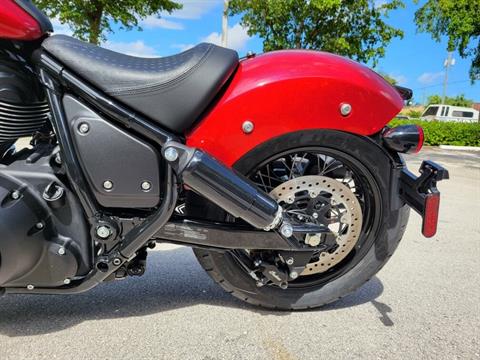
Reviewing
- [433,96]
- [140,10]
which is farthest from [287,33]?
[433,96]

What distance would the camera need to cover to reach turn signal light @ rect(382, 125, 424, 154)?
1825mm

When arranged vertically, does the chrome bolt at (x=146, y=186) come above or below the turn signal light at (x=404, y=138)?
below

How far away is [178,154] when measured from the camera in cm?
158

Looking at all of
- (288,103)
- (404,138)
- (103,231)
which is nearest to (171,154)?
(103,231)

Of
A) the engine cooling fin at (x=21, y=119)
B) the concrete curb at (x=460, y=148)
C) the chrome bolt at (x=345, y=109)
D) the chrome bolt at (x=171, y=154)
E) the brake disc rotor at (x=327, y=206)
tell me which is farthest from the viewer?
the concrete curb at (x=460, y=148)

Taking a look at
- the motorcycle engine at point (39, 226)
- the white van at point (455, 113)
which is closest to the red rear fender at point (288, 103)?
the motorcycle engine at point (39, 226)

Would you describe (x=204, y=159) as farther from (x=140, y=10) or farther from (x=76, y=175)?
(x=140, y=10)

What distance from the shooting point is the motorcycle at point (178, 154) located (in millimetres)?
1633

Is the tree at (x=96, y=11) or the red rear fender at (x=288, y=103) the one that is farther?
the tree at (x=96, y=11)

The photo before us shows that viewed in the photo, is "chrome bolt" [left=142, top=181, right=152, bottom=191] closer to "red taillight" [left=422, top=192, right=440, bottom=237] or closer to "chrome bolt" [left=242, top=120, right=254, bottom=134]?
"chrome bolt" [left=242, top=120, right=254, bottom=134]

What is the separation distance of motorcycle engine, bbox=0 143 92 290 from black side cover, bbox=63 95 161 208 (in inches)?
7.0

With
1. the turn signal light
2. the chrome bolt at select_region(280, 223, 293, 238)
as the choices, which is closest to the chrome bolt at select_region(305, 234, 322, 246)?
the chrome bolt at select_region(280, 223, 293, 238)

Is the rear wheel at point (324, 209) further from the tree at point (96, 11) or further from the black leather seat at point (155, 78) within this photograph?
the tree at point (96, 11)

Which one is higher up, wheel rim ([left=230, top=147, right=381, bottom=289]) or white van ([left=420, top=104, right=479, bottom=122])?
wheel rim ([left=230, top=147, right=381, bottom=289])
